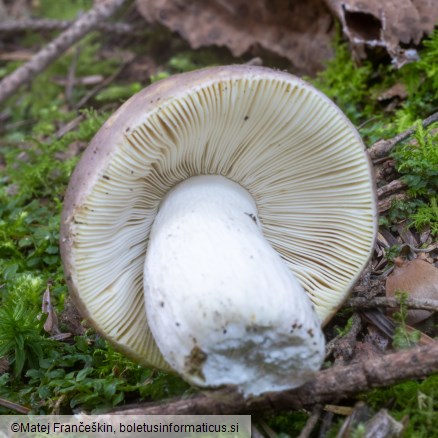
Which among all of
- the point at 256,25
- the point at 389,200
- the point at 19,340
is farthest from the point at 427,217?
the point at 256,25

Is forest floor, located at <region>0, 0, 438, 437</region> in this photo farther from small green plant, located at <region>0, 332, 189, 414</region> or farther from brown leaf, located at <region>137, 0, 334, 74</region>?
brown leaf, located at <region>137, 0, 334, 74</region>

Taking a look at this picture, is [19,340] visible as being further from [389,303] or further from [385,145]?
[385,145]

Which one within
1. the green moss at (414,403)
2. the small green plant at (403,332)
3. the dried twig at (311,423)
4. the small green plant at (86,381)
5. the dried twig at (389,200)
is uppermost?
the dried twig at (389,200)

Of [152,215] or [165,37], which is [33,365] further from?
[165,37]

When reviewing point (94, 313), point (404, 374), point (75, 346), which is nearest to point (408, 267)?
point (404, 374)

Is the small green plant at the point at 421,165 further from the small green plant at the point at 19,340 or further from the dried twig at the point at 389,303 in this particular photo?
the small green plant at the point at 19,340

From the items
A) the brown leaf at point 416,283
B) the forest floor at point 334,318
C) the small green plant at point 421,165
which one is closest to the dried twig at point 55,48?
the forest floor at point 334,318
